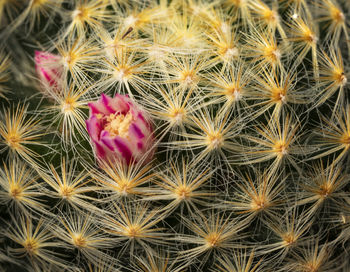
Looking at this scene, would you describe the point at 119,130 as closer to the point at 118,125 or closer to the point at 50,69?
the point at 118,125

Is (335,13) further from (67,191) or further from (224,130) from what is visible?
(67,191)

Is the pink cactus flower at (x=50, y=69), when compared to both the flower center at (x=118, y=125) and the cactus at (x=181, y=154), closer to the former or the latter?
the cactus at (x=181, y=154)

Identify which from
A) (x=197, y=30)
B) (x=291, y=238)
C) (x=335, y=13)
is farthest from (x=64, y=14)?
(x=291, y=238)

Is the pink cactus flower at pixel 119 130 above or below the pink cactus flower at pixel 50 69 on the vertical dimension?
below

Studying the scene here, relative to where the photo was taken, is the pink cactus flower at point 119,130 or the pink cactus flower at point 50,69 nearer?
the pink cactus flower at point 119,130

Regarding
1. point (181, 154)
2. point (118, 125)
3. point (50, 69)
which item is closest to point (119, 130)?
point (118, 125)

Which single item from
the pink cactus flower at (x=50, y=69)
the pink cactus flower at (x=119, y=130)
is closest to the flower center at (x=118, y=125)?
the pink cactus flower at (x=119, y=130)
